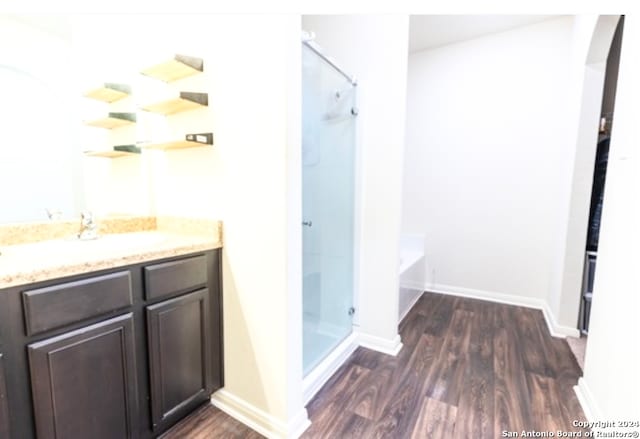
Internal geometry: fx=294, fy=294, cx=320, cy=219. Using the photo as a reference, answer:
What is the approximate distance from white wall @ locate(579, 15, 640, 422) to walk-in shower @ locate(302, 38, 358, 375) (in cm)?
132

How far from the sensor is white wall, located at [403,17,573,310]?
8.70ft

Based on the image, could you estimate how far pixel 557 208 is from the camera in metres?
2.65

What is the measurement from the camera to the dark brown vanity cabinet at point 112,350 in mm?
896

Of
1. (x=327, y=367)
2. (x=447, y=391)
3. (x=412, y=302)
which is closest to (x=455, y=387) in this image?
(x=447, y=391)

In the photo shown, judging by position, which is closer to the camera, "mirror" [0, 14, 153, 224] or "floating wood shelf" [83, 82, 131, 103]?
"mirror" [0, 14, 153, 224]

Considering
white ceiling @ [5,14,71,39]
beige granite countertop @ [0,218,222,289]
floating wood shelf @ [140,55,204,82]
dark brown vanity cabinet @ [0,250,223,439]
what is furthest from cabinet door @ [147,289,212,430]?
white ceiling @ [5,14,71,39]

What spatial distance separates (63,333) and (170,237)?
0.59 meters

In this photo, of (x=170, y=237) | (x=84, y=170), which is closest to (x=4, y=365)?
(x=170, y=237)

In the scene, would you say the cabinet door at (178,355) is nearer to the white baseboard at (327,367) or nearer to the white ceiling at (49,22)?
the white baseboard at (327,367)

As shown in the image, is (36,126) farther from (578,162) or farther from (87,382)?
(578,162)

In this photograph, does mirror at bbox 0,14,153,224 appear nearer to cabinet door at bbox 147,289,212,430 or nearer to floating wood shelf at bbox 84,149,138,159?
floating wood shelf at bbox 84,149,138,159

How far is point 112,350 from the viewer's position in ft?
3.56

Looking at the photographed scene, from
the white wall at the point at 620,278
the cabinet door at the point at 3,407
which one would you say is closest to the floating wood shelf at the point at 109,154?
the cabinet door at the point at 3,407

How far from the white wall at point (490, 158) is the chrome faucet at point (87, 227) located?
252 centimetres
